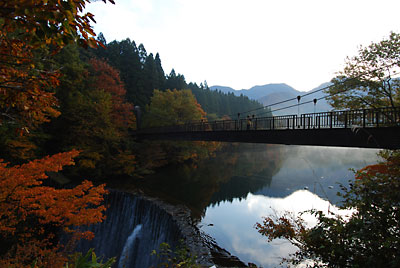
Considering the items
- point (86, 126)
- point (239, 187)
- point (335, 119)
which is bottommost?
point (239, 187)

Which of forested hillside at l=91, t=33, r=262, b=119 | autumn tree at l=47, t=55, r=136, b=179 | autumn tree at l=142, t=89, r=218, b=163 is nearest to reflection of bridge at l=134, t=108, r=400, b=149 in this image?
autumn tree at l=47, t=55, r=136, b=179

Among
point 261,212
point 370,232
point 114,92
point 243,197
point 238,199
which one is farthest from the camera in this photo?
point 114,92

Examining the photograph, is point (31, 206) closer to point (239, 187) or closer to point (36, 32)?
point (36, 32)

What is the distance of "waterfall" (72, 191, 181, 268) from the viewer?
8.67 m

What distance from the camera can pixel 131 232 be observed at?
9.75m

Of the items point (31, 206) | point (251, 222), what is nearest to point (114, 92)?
point (31, 206)

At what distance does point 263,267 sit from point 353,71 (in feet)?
39.3

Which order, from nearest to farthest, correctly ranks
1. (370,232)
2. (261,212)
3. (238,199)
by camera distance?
(370,232), (261,212), (238,199)

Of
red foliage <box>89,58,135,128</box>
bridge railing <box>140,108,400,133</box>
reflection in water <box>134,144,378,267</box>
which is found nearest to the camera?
bridge railing <box>140,108,400,133</box>

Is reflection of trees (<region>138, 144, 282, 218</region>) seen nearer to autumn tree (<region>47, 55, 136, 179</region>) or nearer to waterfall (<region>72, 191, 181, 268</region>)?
waterfall (<region>72, 191, 181, 268</region>)

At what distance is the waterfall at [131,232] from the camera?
8673mm

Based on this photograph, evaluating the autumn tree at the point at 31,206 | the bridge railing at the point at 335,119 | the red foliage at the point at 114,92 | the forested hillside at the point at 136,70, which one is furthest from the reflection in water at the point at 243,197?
the forested hillside at the point at 136,70

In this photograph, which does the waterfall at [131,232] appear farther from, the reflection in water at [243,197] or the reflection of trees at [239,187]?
the reflection of trees at [239,187]

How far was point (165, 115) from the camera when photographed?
24.9 m
